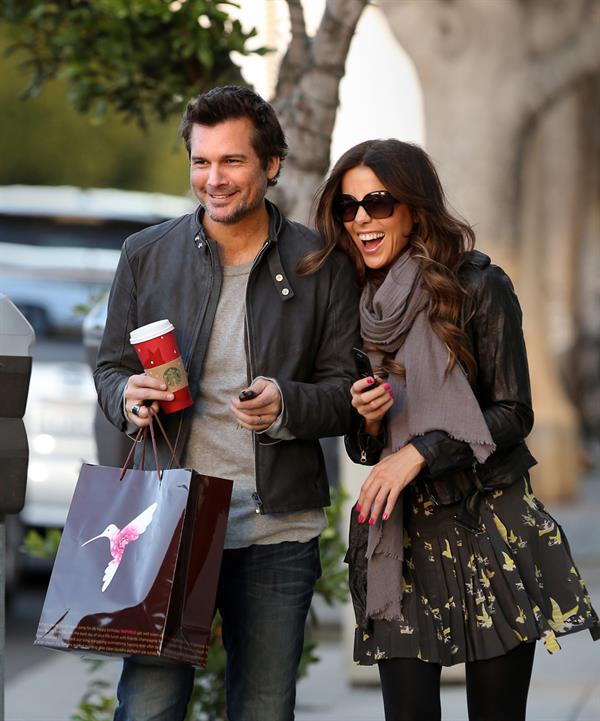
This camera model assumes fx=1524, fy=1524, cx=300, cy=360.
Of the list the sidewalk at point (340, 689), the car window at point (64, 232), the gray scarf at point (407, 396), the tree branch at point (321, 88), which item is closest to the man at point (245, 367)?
the gray scarf at point (407, 396)

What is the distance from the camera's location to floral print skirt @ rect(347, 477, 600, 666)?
3.23 meters

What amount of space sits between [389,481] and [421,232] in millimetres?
565

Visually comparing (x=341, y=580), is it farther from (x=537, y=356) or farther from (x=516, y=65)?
(x=537, y=356)

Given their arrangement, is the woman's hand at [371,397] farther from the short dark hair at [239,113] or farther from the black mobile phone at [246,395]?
the short dark hair at [239,113]

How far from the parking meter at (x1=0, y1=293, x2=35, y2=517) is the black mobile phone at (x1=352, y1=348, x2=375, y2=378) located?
70 centimetres

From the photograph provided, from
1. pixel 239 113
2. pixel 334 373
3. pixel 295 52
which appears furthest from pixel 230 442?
pixel 295 52

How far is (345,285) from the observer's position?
336 cm

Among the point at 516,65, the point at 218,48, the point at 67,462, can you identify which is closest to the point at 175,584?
the point at 218,48

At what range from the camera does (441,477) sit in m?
3.26

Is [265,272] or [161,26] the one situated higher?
[161,26]

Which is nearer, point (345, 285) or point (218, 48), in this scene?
point (345, 285)

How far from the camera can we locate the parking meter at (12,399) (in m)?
3.25

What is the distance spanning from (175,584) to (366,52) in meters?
5.11

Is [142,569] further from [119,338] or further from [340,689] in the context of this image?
[340,689]
